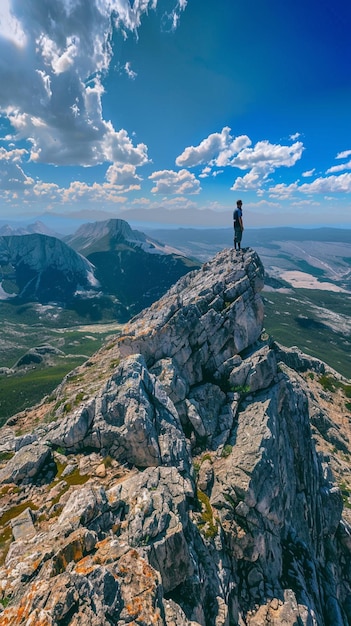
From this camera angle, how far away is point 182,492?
21469 millimetres

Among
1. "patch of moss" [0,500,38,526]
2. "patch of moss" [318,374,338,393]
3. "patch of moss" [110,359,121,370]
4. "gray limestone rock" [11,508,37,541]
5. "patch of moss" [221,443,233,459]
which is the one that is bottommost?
"patch of moss" [318,374,338,393]

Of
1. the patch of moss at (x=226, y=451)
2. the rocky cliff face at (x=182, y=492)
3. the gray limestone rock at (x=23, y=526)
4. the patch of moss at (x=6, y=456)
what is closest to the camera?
the rocky cliff face at (x=182, y=492)

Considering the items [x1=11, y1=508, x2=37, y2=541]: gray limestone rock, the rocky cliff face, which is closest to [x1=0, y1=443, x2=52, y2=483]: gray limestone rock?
the rocky cliff face

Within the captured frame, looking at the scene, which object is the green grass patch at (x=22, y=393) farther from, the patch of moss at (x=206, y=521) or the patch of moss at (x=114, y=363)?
the patch of moss at (x=206, y=521)

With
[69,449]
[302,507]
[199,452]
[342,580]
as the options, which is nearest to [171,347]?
[199,452]

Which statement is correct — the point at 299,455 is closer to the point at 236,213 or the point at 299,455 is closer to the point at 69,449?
the point at 69,449

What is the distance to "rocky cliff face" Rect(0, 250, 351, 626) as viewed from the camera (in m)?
14.7

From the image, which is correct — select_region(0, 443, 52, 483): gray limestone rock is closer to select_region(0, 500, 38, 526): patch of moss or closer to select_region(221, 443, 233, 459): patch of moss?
select_region(0, 500, 38, 526): patch of moss

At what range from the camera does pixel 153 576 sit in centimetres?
1495

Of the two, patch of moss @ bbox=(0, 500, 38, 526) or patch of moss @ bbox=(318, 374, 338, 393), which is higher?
patch of moss @ bbox=(0, 500, 38, 526)

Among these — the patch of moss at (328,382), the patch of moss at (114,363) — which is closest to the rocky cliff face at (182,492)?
the patch of moss at (114,363)

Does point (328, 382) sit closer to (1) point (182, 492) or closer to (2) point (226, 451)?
(2) point (226, 451)

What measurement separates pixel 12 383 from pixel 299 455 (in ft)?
664

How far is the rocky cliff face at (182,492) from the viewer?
48.3 ft
